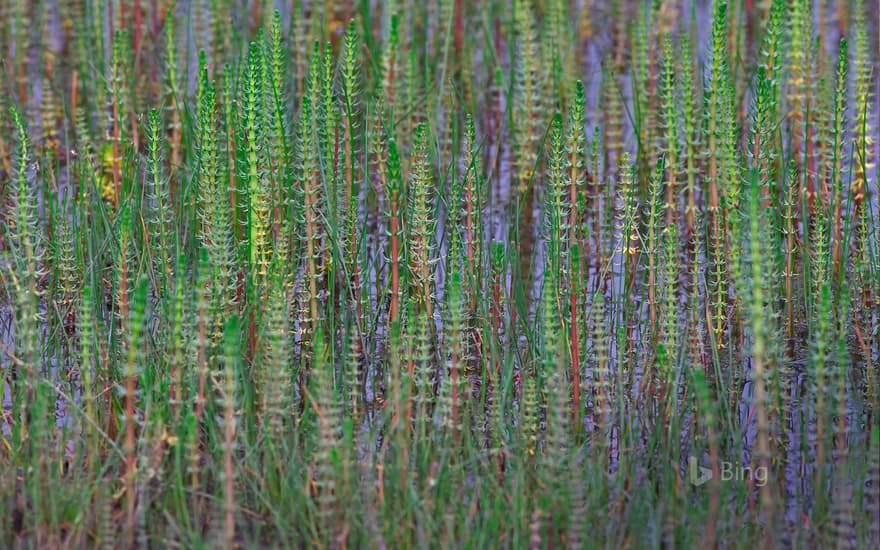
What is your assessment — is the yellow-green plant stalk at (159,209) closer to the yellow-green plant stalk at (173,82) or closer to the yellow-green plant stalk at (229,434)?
the yellow-green plant stalk at (173,82)

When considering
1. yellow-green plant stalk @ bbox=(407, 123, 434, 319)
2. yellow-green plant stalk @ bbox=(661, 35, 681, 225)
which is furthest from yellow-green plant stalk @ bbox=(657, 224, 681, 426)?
yellow-green plant stalk @ bbox=(407, 123, 434, 319)

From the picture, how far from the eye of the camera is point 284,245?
4.82 m

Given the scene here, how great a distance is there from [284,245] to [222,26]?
2.79 meters

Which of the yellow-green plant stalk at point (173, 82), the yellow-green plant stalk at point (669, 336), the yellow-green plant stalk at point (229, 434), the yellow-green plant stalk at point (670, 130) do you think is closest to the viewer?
the yellow-green plant stalk at point (229, 434)

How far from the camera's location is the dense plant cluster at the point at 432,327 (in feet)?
12.9

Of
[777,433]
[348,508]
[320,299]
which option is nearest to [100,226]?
[320,299]

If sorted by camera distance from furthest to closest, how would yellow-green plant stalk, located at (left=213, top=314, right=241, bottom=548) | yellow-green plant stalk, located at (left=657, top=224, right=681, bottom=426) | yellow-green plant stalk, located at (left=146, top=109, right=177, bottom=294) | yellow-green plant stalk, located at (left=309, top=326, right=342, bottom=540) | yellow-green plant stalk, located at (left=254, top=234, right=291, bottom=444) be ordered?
yellow-green plant stalk, located at (left=146, top=109, right=177, bottom=294)
yellow-green plant stalk, located at (left=657, top=224, right=681, bottom=426)
yellow-green plant stalk, located at (left=254, top=234, right=291, bottom=444)
yellow-green plant stalk, located at (left=309, top=326, right=342, bottom=540)
yellow-green plant stalk, located at (left=213, top=314, right=241, bottom=548)

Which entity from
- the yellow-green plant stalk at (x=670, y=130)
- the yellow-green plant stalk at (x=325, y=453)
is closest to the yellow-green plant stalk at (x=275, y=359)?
the yellow-green plant stalk at (x=325, y=453)

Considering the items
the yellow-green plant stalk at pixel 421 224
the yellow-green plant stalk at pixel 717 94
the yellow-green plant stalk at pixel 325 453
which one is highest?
the yellow-green plant stalk at pixel 717 94

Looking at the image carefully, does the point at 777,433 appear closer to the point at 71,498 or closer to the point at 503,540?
the point at 503,540

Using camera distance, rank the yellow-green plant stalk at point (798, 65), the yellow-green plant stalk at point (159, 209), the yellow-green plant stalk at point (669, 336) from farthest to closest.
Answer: the yellow-green plant stalk at point (798, 65) < the yellow-green plant stalk at point (159, 209) < the yellow-green plant stalk at point (669, 336)

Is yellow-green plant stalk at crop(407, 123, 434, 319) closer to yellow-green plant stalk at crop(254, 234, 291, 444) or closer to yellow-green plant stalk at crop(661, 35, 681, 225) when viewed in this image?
yellow-green plant stalk at crop(254, 234, 291, 444)

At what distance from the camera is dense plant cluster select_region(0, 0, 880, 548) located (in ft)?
12.9

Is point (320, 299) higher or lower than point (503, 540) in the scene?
higher
